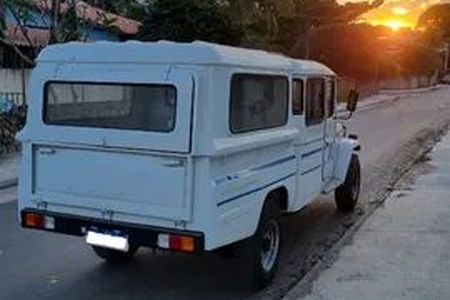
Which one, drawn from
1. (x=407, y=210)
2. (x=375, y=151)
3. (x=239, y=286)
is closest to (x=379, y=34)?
(x=375, y=151)

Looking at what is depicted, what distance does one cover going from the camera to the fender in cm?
1041

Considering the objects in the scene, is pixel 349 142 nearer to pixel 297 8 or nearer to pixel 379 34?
pixel 297 8

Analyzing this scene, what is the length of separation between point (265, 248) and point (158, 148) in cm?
174

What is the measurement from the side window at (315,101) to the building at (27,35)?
485 inches

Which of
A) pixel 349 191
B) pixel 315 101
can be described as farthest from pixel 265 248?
pixel 349 191

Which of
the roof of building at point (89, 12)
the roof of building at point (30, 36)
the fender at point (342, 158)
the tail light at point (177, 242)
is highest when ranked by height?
the roof of building at point (89, 12)

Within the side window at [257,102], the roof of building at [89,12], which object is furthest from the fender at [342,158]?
the roof of building at [89,12]

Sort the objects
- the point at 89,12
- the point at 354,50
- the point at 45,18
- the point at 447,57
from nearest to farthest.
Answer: the point at 45,18, the point at 89,12, the point at 354,50, the point at 447,57

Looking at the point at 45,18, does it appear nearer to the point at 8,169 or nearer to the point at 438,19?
the point at 8,169

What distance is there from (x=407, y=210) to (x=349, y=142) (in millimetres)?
1216

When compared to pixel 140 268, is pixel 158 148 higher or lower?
higher

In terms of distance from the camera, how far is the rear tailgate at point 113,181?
6.51 meters

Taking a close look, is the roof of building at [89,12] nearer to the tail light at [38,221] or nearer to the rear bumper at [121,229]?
the tail light at [38,221]

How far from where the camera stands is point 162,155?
6523 millimetres
